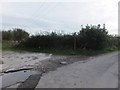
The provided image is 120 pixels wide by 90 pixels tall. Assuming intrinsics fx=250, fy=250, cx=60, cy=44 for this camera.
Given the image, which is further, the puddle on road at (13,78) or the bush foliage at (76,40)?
the bush foliage at (76,40)

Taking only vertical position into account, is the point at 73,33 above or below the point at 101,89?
above

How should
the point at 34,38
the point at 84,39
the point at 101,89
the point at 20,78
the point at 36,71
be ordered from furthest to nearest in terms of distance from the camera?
the point at 34,38 < the point at 84,39 < the point at 36,71 < the point at 20,78 < the point at 101,89

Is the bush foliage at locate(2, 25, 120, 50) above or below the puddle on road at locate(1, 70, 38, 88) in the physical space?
above

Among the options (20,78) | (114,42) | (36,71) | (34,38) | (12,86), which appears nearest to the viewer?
(12,86)

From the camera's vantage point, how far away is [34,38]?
35.9 m

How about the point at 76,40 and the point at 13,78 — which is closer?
the point at 13,78

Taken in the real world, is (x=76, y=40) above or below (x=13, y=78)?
above

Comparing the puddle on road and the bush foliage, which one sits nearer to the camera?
the puddle on road

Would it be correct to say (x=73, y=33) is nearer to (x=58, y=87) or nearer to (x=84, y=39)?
(x=84, y=39)

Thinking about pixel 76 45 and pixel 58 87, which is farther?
pixel 76 45

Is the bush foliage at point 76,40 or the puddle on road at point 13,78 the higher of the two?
the bush foliage at point 76,40

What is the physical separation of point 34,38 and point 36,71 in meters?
21.6

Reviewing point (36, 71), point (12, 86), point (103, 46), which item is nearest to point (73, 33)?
point (103, 46)

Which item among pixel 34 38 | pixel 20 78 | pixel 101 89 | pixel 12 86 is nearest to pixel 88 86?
pixel 101 89
